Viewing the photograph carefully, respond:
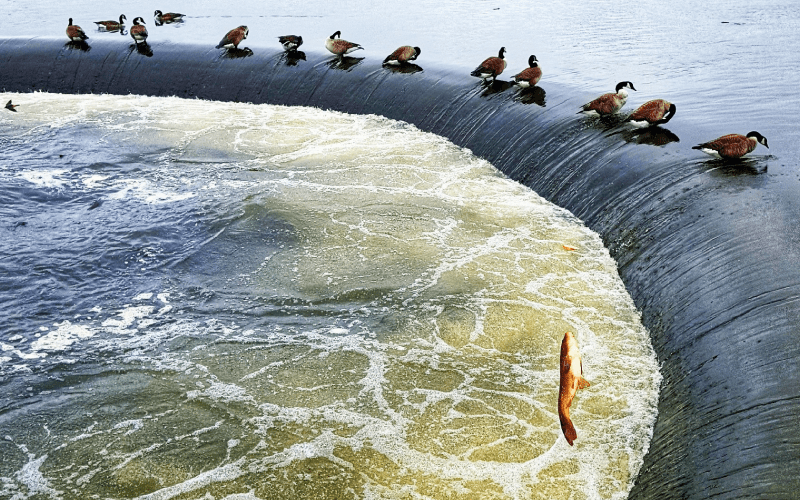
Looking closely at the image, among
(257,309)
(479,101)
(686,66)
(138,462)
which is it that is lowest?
(138,462)

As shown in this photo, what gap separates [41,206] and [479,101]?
5.34m

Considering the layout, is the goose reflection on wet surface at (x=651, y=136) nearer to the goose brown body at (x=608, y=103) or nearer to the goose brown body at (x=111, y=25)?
A: the goose brown body at (x=608, y=103)

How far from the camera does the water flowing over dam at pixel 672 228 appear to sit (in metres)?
3.88

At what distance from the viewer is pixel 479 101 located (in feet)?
33.1

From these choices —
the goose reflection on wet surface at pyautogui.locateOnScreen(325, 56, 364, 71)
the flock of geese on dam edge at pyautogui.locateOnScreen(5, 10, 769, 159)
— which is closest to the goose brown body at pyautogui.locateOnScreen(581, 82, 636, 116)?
the flock of geese on dam edge at pyautogui.locateOnScreen(5, 10, 769, 159)

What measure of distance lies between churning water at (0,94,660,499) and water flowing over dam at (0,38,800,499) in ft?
0.74

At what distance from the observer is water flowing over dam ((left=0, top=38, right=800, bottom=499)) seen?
3879mm

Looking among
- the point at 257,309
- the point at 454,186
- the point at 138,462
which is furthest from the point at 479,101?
the point at 138,462

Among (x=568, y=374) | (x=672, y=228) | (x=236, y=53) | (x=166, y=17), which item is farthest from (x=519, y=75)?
(x=166, y=17)

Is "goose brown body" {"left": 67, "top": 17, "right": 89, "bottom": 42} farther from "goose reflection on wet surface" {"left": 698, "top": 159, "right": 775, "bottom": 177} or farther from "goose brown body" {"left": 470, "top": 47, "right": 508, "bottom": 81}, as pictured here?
"goose reflection on wet surface" {"left": 698, "top": 159, "right": 775, "bottom": 177}

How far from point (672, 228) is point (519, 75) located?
431cm

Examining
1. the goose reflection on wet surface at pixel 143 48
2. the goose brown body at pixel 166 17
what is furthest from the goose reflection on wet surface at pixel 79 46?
the goose brown body at pixel 166 17

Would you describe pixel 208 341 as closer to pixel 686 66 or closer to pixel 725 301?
pixel 725 301

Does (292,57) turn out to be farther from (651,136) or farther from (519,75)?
(651,136)
